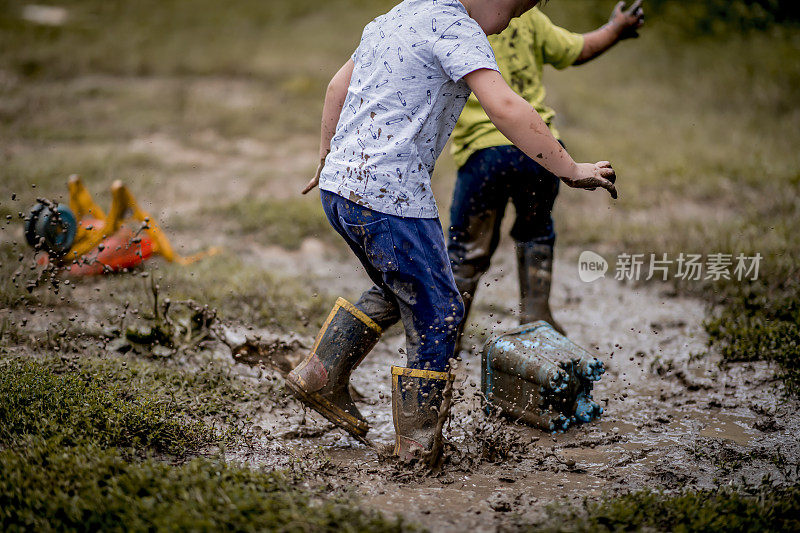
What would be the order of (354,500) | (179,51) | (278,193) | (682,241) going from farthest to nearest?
(179,51), (278,193), (682,241), (354,500)

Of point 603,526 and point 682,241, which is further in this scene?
point 682,241

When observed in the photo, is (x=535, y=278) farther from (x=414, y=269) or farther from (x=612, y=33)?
(x=612, y=33)

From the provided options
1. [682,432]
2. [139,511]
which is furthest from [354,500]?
[682,432]

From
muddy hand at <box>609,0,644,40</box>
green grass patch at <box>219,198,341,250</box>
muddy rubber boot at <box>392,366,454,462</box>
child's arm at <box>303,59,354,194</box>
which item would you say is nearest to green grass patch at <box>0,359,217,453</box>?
muddy rubber boot at <box>392,366,454,462</box>

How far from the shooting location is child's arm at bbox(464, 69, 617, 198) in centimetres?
230

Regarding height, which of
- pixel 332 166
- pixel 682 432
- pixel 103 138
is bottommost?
pixel 682 432

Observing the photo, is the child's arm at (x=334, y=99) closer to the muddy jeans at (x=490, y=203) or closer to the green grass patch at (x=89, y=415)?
the muddy jeans at (x=490, y=203)

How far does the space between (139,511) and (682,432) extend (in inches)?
83.8

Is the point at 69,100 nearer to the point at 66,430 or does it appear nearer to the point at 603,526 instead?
the point at 66,430

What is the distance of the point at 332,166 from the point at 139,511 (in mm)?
1271

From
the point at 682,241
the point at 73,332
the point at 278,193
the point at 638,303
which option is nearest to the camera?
the point at 73,332

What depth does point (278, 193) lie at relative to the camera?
6.31 m

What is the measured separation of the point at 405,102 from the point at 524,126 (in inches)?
15.9

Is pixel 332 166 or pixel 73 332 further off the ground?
pixel 332 166
